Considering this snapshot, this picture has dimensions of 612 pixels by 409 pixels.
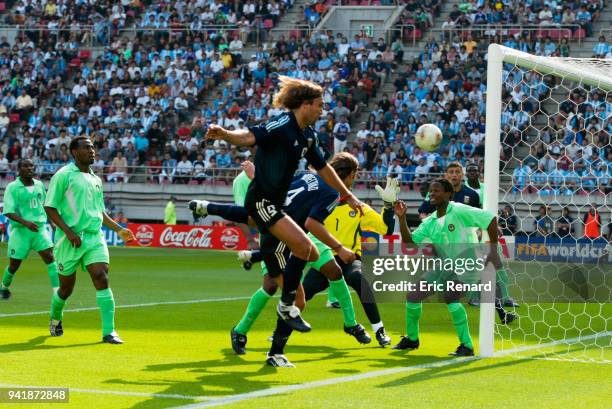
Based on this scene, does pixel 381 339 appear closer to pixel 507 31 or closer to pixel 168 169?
pixel 507 31

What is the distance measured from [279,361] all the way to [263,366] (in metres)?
0.16

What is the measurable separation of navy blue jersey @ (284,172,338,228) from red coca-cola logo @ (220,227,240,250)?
22.5m

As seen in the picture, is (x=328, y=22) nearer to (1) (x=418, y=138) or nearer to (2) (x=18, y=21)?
(2) (x=18, y=21)

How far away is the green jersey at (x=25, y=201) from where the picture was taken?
15680 millimetres

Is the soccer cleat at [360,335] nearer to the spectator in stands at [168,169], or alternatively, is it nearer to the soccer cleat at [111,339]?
the soccer cleat at [111,339]

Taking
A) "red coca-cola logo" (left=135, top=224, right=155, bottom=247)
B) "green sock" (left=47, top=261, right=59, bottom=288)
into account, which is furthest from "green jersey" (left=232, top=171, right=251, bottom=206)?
"red coca-cola logo" (left=135, top=224, right=155, bottom=247)

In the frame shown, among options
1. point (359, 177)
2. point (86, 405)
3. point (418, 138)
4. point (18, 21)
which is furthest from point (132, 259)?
point (18, 21)

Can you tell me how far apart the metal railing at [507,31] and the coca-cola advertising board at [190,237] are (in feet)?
35.2

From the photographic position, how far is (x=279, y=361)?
916 centimetres

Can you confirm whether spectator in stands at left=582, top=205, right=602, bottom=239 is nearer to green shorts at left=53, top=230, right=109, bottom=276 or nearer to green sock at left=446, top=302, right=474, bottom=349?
green sock at left=446, top=302, right=474, bottom=349

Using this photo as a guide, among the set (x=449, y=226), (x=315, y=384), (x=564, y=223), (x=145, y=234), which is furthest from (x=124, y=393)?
(x=145, y=234)

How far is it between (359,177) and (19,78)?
17.3m

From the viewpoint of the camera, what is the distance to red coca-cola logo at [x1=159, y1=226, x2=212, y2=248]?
109ft

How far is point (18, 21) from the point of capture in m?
47.2
